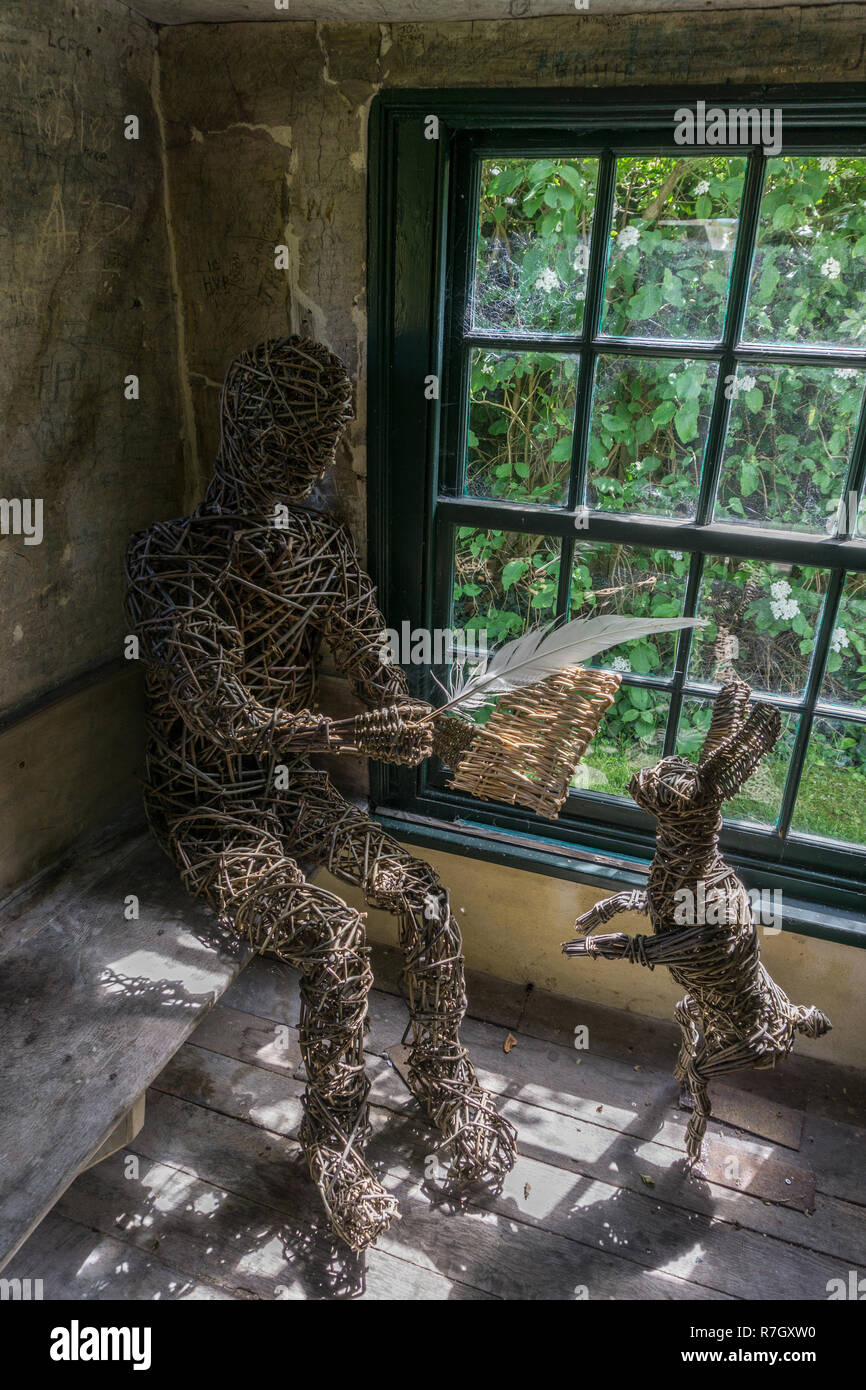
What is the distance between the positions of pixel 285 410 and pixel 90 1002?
4.54 ft

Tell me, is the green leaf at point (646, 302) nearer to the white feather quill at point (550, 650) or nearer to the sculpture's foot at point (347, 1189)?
the white feather quill at point (550, 650)

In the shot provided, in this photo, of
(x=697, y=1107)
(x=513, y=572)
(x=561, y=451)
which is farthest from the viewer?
(x=513, y=572)

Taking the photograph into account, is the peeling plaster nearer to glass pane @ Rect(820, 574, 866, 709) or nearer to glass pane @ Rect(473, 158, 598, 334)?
glass pane @ Rect(473, 158, 598, 334)

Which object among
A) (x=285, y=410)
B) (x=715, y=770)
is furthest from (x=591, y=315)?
(x=715, y=770)

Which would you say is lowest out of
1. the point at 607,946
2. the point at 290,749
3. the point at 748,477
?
the point at 607,946

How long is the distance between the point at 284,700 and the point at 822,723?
1385 mm

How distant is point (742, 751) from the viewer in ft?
6.20

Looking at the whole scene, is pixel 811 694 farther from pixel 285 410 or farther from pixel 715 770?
pixel 285 410

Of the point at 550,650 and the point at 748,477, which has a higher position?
the point at 748,477

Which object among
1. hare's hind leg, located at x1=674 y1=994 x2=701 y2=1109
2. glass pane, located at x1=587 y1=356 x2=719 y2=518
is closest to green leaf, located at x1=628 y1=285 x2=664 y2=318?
glass pane, located at x1=587 y1=356 x2=719 y2=518

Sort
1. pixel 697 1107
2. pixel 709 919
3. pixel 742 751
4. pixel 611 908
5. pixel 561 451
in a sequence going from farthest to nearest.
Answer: pixel 561 451 → pixel 697 1107 → pixel 611 908 → pixel 709 919 → pixel 742 751

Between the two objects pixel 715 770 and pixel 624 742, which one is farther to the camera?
pixel 624 742

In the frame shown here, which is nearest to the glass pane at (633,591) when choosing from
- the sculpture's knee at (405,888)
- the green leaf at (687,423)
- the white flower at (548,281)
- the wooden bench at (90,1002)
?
the green leaf at (687,423)

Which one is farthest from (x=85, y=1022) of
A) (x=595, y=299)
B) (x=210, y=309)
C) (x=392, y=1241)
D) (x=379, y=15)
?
(x=379, y=15)
